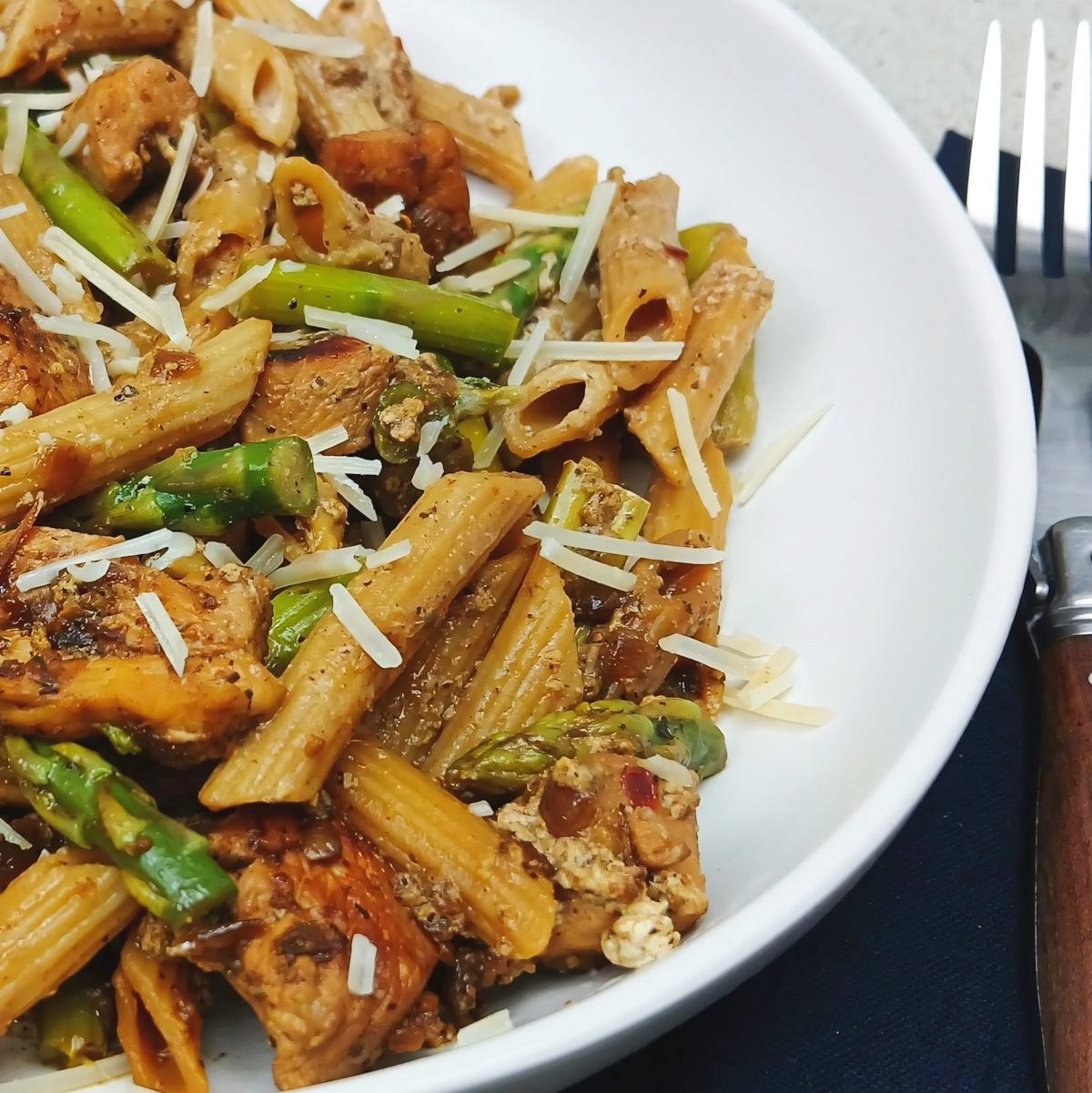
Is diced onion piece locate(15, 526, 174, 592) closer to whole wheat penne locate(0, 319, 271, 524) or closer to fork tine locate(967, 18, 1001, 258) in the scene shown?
whole wheat penne locate(0, 319, 271, 524)

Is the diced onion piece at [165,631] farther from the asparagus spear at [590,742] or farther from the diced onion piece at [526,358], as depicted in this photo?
the diced onion piece at [526,358]

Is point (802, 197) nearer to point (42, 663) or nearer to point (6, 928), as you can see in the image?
point (42, 663)

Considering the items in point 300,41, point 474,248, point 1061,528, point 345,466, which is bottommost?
point 345,466

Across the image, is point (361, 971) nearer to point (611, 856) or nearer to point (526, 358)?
point (611, 856)

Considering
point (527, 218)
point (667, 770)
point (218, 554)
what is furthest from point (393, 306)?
point (667, 770)

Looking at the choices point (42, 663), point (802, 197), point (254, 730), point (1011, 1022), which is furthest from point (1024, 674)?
point (42, 663)

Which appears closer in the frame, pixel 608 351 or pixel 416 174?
pixel 608 351
